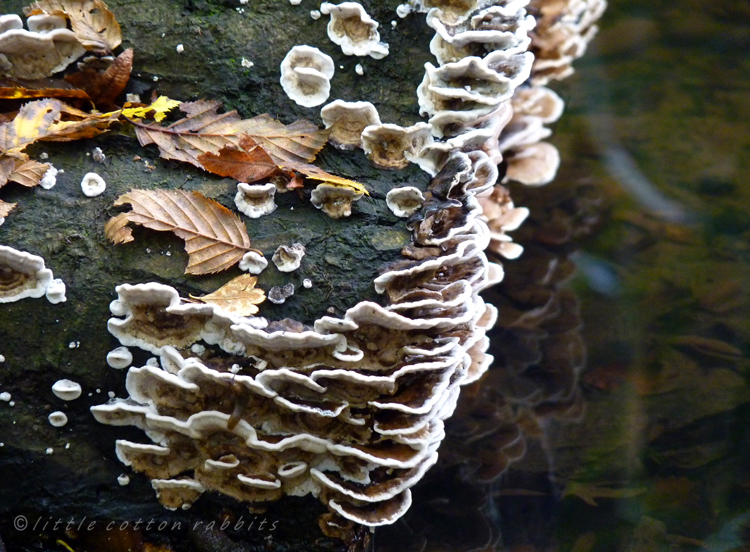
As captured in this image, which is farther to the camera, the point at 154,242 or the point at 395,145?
the point at 395,145

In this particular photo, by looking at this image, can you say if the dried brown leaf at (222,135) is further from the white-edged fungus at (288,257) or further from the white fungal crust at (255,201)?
the white-edged fungus at (288,257)

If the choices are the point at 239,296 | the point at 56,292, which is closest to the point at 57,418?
the point at 56,292

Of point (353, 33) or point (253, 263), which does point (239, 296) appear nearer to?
point (253, 263)

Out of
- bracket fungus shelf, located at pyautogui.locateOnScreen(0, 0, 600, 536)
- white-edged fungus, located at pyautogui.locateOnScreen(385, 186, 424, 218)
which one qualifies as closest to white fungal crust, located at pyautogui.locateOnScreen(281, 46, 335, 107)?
bracket fungus shelf, located at pyautogui.locateOnScreen(0, 0, 600, 536)

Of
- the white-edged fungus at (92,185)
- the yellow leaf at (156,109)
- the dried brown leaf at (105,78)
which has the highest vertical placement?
the dried brown leaf at (105,78)

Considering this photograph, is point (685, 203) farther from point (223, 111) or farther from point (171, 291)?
point (171, 291)

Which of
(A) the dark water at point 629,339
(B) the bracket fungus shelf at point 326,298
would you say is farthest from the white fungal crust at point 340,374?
(A) the dark water at point 629,339
